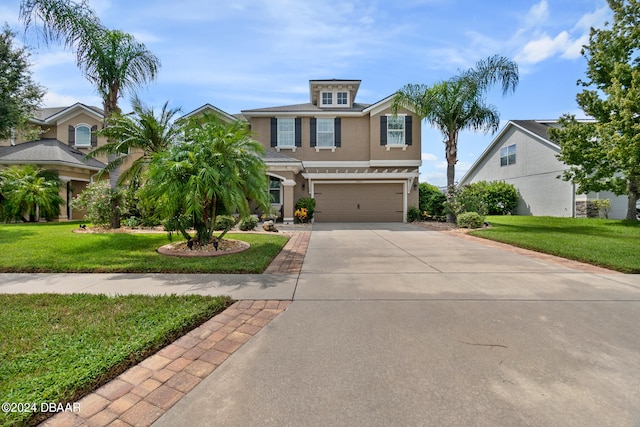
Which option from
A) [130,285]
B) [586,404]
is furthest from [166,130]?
[586,404]

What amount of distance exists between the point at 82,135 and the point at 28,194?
805 cm

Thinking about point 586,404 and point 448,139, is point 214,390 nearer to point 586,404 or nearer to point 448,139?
point 586,404

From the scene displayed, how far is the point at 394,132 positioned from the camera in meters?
18.1

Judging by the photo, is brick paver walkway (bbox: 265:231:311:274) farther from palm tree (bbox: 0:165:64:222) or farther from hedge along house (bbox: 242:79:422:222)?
palm tree (bbox: 0:165:64:222)

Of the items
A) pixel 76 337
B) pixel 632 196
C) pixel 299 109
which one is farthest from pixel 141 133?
pixel 632 196

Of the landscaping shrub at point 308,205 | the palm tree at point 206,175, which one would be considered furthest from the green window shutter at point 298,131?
the palm tree at point 206,175

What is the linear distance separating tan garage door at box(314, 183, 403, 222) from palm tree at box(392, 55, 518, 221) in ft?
11.2

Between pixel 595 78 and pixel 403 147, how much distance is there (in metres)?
8.63

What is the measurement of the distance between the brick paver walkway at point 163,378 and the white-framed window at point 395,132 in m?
16.3

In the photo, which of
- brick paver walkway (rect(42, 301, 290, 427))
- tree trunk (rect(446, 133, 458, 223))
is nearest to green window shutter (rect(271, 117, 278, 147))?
tree trunk (rect(446, 133, 458, 223))

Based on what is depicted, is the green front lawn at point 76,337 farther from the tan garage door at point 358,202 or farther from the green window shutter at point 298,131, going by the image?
the green window shutter at point 298,131

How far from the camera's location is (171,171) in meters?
6.29

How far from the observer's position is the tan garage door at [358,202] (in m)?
17.8

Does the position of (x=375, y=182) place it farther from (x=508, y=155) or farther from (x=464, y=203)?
(x=508, y=155)
